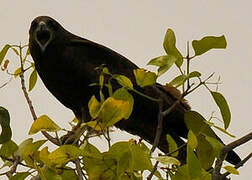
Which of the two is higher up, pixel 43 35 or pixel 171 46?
pixel 171 46

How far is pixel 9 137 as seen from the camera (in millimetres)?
1526

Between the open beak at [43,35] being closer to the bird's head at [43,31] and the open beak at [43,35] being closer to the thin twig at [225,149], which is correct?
the bird's head at [43,31]

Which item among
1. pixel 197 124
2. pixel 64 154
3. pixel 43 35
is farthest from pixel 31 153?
pixel 43 35

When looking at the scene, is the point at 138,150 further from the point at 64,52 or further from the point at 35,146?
the point at 64,52

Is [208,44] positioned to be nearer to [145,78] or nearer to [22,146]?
[145,78]

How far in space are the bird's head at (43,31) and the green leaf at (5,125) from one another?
139 cm

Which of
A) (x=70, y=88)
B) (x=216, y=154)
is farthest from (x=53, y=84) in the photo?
(x=216, y=154)

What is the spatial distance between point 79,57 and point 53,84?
0.60 ft

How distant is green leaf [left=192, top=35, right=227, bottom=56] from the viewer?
4.68 feet

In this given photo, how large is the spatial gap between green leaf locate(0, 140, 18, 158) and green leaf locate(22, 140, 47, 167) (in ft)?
0.36

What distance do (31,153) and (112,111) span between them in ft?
0.84

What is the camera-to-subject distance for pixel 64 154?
4.39 feet

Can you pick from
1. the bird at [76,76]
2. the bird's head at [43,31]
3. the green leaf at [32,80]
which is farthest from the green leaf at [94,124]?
the bird's head at [43,31]

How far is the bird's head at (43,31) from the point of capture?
287 centimetres
